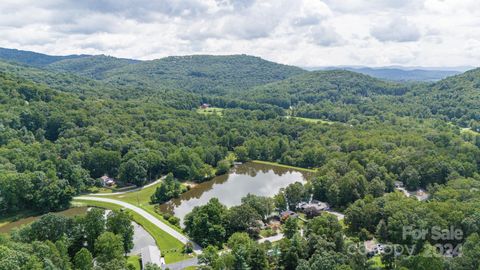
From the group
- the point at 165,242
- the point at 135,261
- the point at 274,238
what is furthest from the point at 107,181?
the point at 274,238

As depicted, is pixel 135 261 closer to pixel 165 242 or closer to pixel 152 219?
pixel 165 242

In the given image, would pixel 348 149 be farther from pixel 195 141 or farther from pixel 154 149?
pixel 154 149

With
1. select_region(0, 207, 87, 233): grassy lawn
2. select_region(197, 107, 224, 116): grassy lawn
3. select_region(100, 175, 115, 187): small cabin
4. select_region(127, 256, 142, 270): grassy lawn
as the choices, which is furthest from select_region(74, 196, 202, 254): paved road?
select_region(197, 107, 224, 116): grassy lawn

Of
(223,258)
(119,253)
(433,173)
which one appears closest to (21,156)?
(119,253)

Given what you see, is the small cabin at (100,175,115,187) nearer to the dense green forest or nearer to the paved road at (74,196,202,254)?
the dense green forest

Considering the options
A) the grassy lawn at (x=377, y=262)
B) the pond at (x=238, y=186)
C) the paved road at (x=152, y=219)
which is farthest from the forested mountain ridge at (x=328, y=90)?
the grassy lawn at (x=377, y=262)
